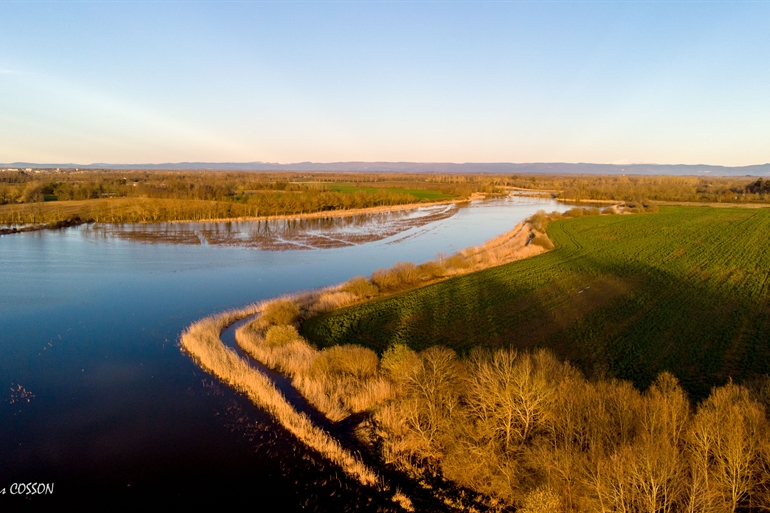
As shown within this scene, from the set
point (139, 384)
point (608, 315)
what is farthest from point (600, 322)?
point (139, 384)

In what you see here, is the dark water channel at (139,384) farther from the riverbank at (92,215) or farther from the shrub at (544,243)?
the riverbank at (92,215)

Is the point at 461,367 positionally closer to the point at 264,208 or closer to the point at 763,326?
the point at 763,326

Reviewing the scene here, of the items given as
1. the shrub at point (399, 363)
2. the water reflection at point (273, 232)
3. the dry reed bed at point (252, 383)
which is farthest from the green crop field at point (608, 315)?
the water reflection at point (273, 232)

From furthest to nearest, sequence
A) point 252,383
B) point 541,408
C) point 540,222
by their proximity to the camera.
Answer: point 540,222, point 252,383, point 541,408

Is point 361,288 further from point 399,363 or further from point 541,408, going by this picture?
point 541,408

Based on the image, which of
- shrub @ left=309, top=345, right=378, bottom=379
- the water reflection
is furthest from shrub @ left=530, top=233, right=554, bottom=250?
shrub @ left=309, top=345, right=378, bottom=379
